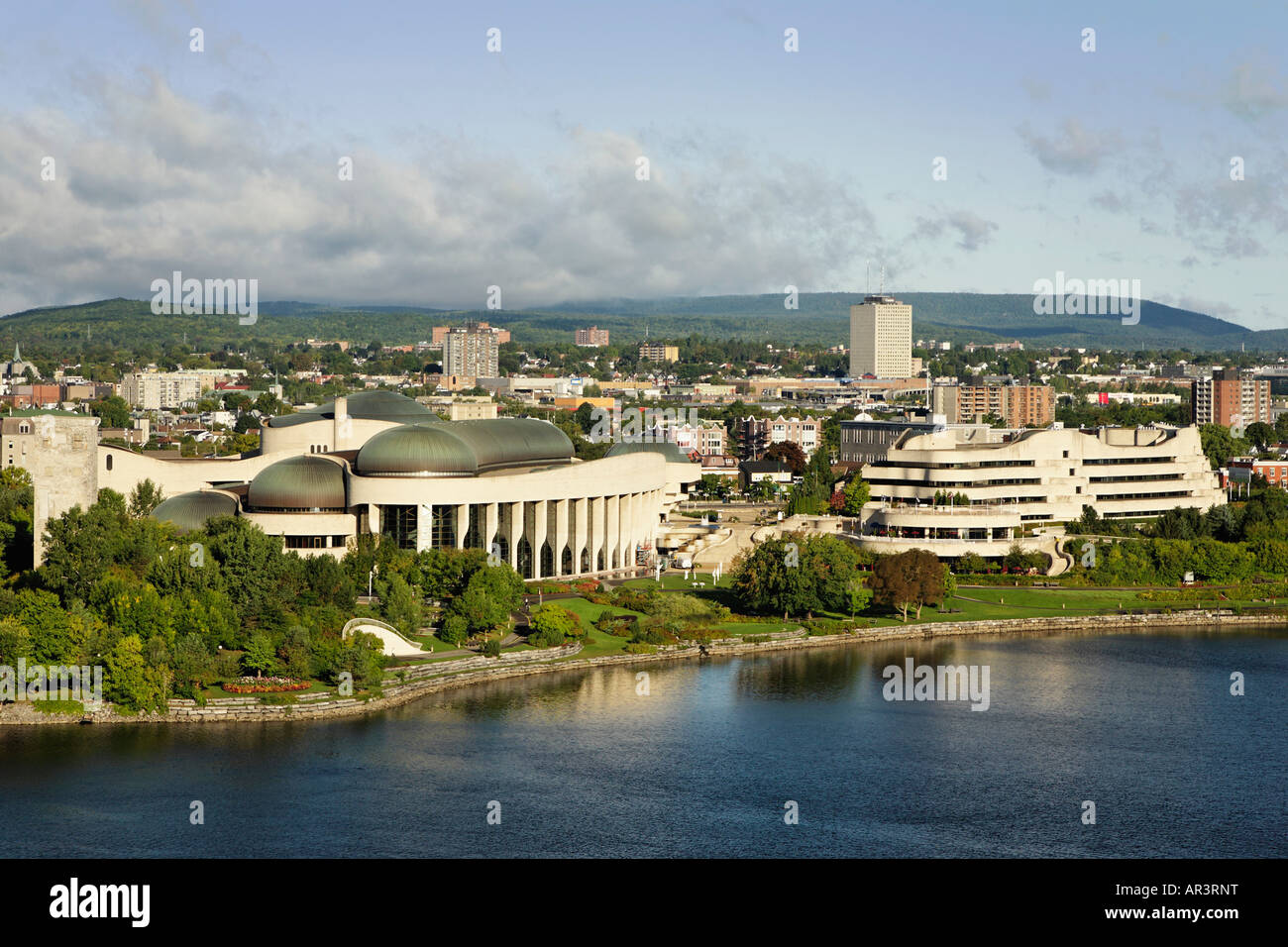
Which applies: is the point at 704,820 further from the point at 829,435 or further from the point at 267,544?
the point at 829,435

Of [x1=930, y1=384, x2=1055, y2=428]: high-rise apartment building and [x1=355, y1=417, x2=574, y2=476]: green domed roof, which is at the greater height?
[x1=930, y1=384, x2=1055, y2=428]: high-rise apartment building

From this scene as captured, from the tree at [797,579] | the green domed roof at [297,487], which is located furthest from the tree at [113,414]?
the tree at [797,579]

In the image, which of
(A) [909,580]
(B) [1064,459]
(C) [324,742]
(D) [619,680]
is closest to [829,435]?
(B) [1064,459]

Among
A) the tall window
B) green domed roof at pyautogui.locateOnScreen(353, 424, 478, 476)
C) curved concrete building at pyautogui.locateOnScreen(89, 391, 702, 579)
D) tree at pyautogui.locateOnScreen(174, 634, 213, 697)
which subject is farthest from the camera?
green domed roof at pyautogui.locateOnScreen(353, 424, 478, 476)

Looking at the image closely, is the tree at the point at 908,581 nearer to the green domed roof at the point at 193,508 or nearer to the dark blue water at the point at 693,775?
the dark blue water at the point at 693,775

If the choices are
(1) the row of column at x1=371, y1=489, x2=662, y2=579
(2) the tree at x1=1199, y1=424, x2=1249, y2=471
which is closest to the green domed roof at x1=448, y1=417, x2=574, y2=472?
(1) the row of column at x1=371, y1=489, x2=662, y2=579

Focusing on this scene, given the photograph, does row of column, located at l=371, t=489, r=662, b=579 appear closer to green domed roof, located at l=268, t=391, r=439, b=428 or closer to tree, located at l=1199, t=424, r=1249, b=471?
green domed roof, located at l=268, t=391, r=439, b=428

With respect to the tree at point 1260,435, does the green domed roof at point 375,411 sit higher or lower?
higher
